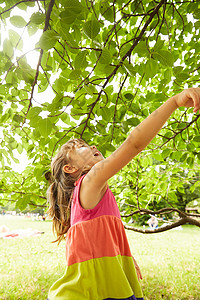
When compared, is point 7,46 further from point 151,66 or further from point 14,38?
point 151,66

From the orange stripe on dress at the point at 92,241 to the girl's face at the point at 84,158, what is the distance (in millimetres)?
276

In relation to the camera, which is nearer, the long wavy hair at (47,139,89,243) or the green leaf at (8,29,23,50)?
the green leaf at (8,29,23,50)

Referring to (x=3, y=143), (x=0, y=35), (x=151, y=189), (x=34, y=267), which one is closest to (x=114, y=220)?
(x=0, y=35)

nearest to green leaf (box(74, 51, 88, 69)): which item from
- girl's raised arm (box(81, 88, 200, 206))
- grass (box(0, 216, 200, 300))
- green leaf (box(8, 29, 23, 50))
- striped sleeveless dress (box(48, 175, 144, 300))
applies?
green leaf (box(8, 29, 23, 50))

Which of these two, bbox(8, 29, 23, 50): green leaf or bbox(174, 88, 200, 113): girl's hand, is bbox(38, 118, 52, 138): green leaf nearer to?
bbox(8, 29, 23, 50): green leaf

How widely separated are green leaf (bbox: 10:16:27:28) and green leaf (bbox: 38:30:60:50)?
0.15 meters

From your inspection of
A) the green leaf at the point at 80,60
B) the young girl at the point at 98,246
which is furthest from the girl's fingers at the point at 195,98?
the green leaf at the point at 80,60

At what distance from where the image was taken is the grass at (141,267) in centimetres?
310

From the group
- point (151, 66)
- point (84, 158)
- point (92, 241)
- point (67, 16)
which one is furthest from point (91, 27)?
point (92, 241)

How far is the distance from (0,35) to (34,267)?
4375 millimetres

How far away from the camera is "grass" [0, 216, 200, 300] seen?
10.2 ft

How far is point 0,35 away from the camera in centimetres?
95

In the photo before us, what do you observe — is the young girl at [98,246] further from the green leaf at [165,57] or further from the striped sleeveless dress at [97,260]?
the green leaf at [165,57]

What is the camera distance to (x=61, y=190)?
1316mm
